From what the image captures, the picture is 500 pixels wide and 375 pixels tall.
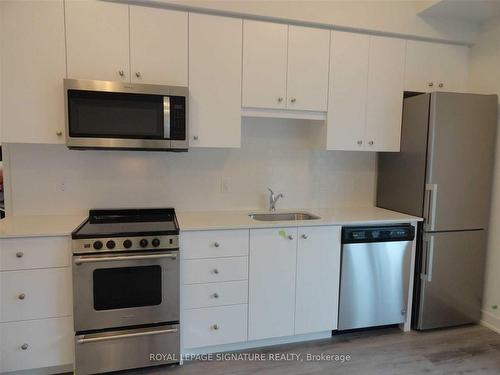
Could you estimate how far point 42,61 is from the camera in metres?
2.12

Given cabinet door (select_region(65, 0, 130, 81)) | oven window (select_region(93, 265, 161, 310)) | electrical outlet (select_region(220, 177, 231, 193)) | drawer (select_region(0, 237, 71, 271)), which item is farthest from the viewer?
electrical outlet (select_region(220, 177, 231, 193))

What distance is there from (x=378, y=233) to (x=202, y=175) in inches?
58.5

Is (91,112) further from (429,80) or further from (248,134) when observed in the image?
(429,80)

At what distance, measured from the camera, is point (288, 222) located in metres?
2.37

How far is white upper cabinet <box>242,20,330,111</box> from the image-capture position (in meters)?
2.44

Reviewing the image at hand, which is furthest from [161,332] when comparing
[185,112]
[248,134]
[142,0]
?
[142,0]

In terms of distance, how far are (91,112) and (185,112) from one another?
60 centimetres

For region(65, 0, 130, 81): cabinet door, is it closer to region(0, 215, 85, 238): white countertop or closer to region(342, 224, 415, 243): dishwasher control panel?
region(0, 215, 85, 238): white countertop

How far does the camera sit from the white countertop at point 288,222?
2273 millimetres

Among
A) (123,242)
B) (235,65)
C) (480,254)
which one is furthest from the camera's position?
(480,254)

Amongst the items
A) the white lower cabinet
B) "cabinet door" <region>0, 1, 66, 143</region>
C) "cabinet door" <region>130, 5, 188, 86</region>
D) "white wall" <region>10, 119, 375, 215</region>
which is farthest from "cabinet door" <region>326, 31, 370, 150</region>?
the white lower cabinet

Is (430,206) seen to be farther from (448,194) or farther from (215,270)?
(215,270)

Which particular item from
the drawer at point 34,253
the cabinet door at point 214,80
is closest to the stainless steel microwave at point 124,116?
the cabinet door at point 214,80

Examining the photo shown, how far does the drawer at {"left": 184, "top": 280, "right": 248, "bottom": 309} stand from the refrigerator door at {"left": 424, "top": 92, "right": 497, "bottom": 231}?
1.57 metres
